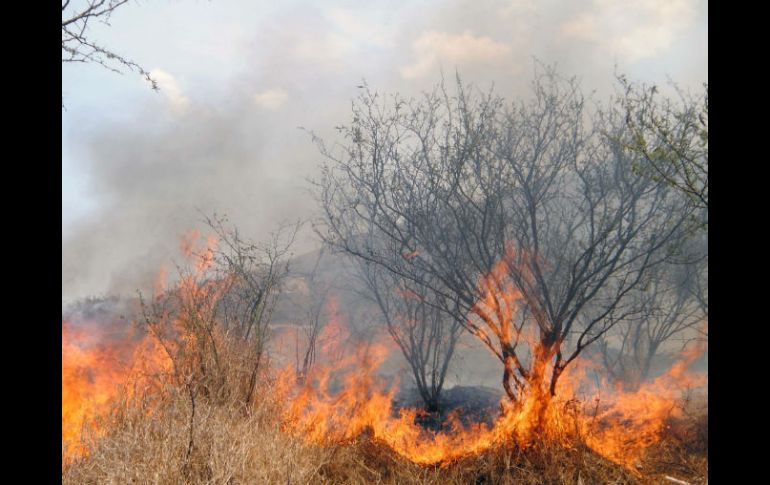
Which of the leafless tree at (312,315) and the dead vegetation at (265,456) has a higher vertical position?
the leafless tree at (312,315)

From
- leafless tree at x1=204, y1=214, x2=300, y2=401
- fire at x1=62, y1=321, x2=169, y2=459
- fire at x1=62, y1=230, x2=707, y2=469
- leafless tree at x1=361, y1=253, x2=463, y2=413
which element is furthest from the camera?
leafless tree at x1=361, y1=253, x2=463, y2=413

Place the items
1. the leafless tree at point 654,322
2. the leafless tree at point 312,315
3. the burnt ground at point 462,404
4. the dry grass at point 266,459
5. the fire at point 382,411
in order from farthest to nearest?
1. the leafless tree at point 312,315
2. the leafless tree at point 654,322
3. the burnt ground at point 462,404
4. the fire at point 382,411
5. the dry grass at point 266,459

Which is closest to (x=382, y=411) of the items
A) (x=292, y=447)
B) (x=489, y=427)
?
(x=489, y=427)

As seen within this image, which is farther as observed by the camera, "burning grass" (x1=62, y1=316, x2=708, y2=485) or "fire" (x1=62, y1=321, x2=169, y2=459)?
"fire" (x1=62, y1=321, x2=169, y2=459)

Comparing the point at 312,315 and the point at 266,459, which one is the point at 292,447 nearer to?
the point at 266,459

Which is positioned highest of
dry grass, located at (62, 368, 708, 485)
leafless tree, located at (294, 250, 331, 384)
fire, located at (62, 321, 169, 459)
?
leafless tree, located at (294, 250, 331, 384)

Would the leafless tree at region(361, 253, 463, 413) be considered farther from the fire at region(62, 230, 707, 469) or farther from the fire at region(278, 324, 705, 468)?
the fire at region(62, 230, 707, 469)

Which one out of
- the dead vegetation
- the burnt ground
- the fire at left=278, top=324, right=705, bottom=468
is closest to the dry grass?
the dead vegetation

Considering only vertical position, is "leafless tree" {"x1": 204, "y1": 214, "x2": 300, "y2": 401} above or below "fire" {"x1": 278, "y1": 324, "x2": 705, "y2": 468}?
above

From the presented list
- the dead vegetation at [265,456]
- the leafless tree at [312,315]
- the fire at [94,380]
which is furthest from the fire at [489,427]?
the leafless tree at [312,315]

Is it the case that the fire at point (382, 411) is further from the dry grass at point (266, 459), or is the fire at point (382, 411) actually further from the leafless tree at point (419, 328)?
the leafless tree at point (419, 328)

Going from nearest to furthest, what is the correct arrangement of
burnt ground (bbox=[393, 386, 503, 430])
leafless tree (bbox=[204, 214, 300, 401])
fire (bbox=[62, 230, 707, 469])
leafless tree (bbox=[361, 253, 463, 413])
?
fire (bbox=[62, 230, 707, 469])
leafless tree (bbox=[204, 214, 300, 401])
burnt ground (bbox=[393, 386, 503, 430])
leafless tree (bbox=[361, 253, 463, 413])
